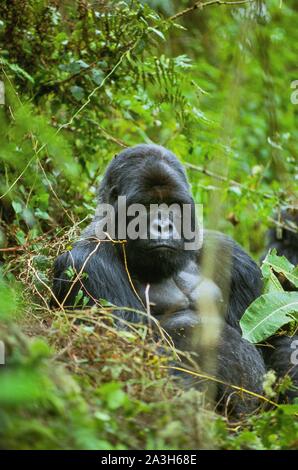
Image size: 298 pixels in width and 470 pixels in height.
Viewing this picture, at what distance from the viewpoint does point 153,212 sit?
368cm

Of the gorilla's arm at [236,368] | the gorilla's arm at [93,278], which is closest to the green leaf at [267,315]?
the gorilla's arm at [236,368]

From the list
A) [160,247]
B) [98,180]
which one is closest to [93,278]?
[160,247]

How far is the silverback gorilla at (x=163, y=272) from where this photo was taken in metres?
3.53

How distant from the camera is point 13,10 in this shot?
170 inches

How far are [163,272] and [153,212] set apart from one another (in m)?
0.33

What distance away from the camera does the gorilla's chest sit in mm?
3791

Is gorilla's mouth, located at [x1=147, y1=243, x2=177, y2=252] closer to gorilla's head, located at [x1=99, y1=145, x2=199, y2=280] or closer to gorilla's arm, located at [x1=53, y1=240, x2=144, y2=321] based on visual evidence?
gorilla's head, located at [x1=99, y1=145, x2=199, y2=280]

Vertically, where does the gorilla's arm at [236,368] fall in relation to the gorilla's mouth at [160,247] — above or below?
below

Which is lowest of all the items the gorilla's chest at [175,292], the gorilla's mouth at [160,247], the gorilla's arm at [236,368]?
the gorilla's arm at [236,368]

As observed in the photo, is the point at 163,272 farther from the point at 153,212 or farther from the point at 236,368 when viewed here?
the point at 236,368

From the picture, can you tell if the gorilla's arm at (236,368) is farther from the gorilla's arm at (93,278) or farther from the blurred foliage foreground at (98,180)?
the gorilla's arm at (93,278)

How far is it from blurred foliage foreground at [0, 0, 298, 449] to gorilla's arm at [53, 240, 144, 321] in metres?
0.12
